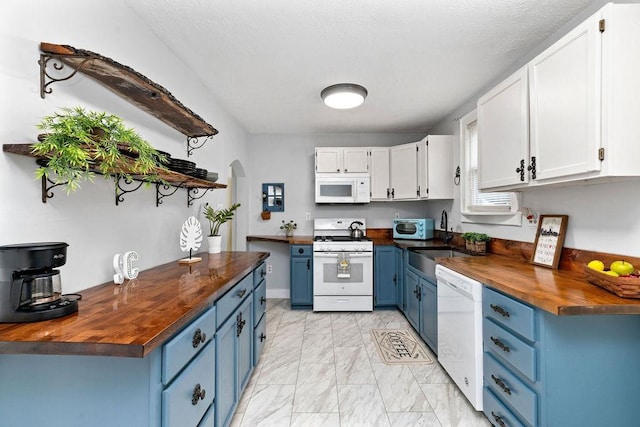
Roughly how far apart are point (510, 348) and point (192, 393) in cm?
150

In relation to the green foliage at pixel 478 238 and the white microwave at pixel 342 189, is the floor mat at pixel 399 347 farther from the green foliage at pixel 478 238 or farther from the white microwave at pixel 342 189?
the white microwave at pixel 342 189

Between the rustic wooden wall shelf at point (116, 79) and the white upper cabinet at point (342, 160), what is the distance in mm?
1998

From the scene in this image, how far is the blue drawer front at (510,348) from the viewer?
4.29 feet

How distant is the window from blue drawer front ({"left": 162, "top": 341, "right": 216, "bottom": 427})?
244 cm

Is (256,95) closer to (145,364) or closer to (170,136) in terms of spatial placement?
(170,136)

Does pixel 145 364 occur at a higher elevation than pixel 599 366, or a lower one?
higher

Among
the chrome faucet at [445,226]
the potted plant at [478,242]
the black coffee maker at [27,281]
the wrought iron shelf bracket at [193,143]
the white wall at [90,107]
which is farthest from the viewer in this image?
the chrome faucet at [445,226]

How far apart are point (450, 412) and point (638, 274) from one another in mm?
1283

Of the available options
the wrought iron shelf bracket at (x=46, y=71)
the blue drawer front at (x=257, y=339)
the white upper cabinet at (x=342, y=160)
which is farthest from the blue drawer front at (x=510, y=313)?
the white upper cabinet at (x=342, y=160)

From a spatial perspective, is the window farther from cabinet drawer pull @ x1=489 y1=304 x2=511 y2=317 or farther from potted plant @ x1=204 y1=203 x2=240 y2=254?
potted plant @ x1=204 y1=203 x2=240 y2=254

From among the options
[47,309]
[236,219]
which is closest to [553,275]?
[47,309]

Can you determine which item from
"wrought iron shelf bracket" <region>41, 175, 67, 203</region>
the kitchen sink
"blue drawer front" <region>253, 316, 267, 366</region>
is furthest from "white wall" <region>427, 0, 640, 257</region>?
"wrought iron shelf bracket" <region>41, 175, 67, 203</region>

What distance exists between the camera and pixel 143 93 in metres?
1.57

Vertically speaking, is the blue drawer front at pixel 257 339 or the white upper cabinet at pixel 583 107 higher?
the white upper cabinet at pixel 583 107
